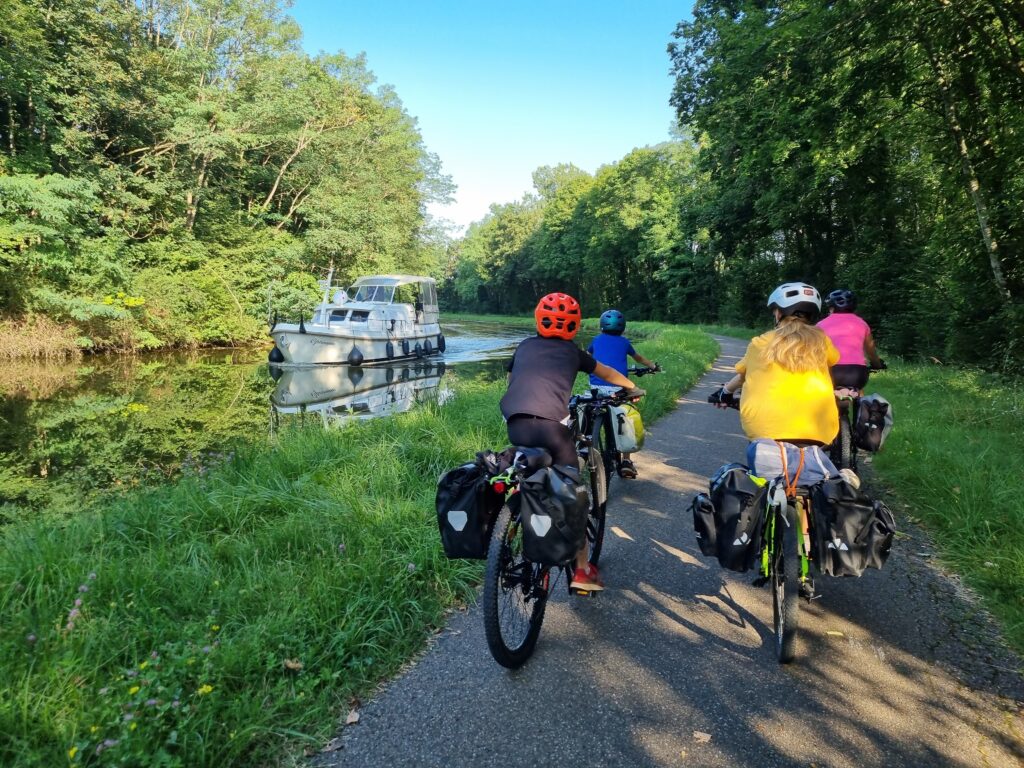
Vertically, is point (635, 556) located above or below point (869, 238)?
below

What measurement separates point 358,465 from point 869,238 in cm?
2053

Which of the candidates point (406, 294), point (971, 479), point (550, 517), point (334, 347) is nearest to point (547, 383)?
point (550, 517)

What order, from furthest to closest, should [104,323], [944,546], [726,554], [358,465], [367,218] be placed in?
[367,218], [104,323], [358,465], [944,546], [726,554]

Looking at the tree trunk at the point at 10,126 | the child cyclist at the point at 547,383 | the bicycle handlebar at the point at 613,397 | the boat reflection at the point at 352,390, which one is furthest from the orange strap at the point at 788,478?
the tree trunk at the point at 10,126

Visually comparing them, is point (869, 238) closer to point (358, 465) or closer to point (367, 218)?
point (358, 465)

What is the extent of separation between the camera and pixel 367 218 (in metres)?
29.1

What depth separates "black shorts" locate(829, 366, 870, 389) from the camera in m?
4.98

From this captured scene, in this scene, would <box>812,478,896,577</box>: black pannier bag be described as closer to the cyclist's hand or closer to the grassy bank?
the cyclist's hand

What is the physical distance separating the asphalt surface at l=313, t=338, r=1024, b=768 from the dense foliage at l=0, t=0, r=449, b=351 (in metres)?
19.9

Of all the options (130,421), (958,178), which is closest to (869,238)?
(958,178)

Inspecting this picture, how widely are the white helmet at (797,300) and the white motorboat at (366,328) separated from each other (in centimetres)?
1870

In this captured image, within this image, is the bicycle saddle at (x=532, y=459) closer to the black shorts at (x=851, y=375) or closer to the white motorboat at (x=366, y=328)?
the black shorts at (x=851, y=375)

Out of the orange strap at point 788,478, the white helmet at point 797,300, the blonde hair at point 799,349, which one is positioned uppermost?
the white helmet at point 797,300

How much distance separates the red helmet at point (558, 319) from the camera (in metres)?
3.05
